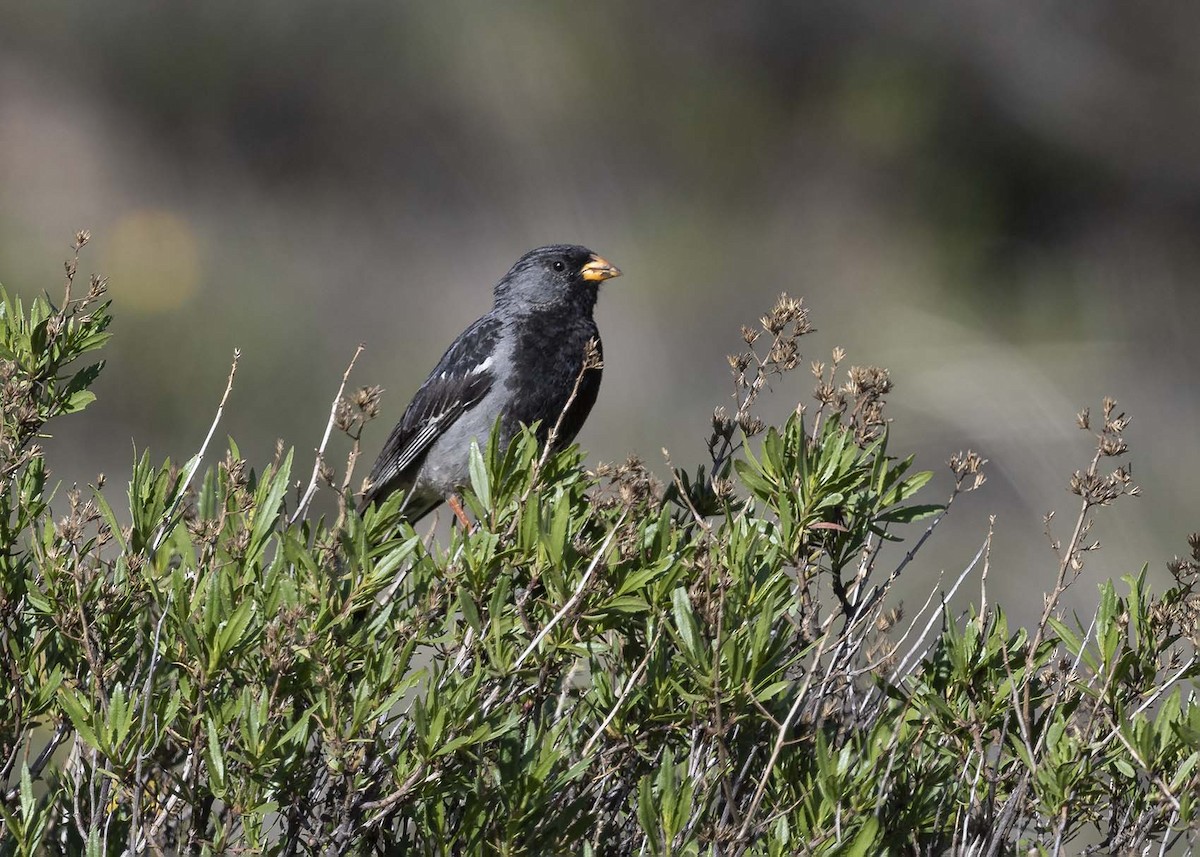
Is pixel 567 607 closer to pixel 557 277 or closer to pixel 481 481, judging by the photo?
pixel 481 481

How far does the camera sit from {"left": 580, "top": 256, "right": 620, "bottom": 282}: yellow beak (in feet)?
19.3

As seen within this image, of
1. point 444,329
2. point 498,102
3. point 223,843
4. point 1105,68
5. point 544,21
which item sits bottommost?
point 223,843

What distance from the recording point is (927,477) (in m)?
2.95

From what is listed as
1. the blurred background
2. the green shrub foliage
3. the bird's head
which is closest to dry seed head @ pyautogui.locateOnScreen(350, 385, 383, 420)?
the green shrub foliage

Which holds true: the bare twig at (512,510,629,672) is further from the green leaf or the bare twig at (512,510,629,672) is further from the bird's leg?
the bird's leg

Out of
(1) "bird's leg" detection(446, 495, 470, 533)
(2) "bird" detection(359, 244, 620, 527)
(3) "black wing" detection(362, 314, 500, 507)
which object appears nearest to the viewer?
(1) "bird's leg" detection(446, 495, 470, 533)

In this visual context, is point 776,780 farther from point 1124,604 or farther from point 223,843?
point 223,843

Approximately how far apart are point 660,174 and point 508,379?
9.96 m

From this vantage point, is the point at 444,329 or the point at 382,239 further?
the point at 382,239

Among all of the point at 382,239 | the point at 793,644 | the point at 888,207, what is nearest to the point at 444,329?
the point at 382,239

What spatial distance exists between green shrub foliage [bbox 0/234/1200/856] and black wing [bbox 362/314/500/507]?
2.53 m

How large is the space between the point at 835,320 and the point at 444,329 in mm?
3851

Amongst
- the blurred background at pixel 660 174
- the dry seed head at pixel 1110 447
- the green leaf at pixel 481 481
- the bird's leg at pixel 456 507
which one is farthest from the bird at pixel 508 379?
the blurred background at pixel 660 174

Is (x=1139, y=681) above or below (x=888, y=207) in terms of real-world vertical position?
below
